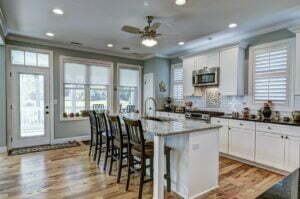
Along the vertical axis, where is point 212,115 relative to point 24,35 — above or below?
below

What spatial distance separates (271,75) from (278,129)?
131cm

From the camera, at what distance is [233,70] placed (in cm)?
446

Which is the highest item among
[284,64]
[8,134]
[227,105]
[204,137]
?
[284,64]

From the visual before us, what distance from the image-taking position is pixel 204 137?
8.56 ft

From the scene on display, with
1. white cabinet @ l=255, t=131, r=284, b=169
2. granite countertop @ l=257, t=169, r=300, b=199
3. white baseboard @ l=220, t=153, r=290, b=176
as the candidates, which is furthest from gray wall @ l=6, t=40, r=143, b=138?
→ granite countertop @ l=257, t=169, r=300, b=199

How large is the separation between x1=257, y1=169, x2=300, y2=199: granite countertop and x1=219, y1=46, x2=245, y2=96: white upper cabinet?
145 inches

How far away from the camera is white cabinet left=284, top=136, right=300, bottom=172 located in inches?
123

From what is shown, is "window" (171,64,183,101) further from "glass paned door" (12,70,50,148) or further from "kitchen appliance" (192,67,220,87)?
"glass paned door" (12,70,50,148)

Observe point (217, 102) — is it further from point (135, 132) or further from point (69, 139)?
point (69, 139)

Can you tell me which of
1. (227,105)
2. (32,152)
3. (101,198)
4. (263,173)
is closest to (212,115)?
(227,105)

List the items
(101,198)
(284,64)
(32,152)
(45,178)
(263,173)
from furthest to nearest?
(32,152) < (284,64) < (263,173) < (45,178) < (101,198)

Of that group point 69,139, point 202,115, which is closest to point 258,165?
point 202,115

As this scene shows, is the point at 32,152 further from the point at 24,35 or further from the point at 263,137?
the point at 263,137

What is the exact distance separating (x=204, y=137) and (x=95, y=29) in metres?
3.30
